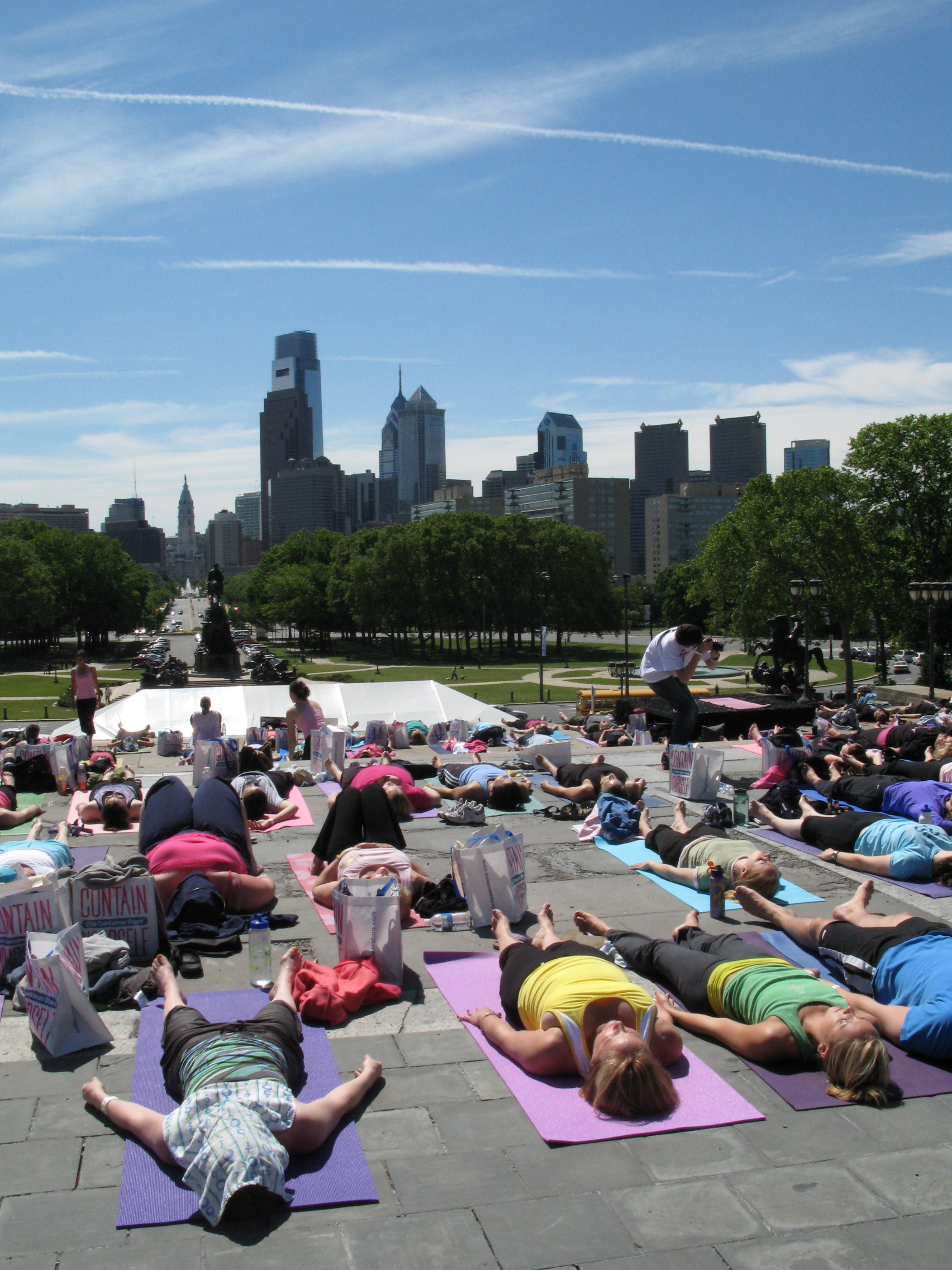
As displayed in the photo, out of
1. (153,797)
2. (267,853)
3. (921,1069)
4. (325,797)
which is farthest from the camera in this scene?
(325,797)

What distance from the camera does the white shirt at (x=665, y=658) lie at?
11.0 m

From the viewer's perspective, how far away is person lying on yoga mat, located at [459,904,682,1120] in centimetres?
477

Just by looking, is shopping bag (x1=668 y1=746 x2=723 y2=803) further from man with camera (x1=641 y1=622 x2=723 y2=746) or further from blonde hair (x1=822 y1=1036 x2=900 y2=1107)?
blonde hair (x1=822 y1=1036 x2=900 y2=1107)

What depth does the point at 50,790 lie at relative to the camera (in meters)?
13.3

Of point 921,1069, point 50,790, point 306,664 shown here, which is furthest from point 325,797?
point 306,664

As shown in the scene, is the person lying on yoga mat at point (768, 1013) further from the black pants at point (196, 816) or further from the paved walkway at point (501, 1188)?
the black pants at point (196, 816)

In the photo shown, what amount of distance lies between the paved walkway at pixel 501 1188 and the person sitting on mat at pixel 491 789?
229 inches

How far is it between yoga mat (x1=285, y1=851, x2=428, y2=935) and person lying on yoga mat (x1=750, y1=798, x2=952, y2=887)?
395 centimetres

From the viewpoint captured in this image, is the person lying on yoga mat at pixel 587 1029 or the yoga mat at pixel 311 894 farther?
the yoga mat at pixel 311 894

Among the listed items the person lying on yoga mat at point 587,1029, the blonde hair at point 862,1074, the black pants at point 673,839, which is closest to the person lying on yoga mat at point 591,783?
the black pants at point 673,839

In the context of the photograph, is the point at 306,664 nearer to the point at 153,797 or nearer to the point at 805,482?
the point at 805,482

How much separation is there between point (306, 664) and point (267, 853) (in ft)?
189


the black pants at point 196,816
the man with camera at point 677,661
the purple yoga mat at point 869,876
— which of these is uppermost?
the man with camera at point 677,661

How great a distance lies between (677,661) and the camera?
11.0m
